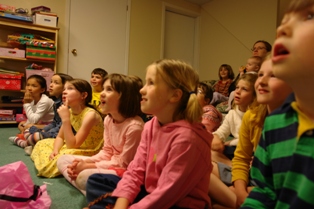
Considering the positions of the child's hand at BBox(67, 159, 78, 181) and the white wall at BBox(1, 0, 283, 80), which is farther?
the white wall at BBox(1, 0, 283, 80)

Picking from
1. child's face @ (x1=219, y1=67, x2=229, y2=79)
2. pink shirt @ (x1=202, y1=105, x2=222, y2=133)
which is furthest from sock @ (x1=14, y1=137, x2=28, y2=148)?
child's face @ (x1=219, y1=67, x2=229, y2=79)

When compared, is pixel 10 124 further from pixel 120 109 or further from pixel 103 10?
pixel 120 109

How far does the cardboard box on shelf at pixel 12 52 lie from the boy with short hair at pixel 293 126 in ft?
10.7

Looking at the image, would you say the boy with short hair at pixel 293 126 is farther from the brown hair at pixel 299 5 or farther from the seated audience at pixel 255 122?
the seated audience at pixel 255 122

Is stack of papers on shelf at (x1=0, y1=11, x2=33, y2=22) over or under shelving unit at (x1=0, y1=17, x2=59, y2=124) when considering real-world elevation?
over

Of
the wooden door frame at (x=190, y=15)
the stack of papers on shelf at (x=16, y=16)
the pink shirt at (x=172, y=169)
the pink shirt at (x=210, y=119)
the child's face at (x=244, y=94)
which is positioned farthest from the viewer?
the wooden door frame at (x=190, y=15)

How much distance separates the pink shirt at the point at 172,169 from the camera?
75 centimetres

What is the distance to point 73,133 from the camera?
1.62 meters

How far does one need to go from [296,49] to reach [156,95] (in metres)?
0.51

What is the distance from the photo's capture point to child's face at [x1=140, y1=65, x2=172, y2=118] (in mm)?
859

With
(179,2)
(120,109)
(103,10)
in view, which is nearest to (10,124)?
(103,10)

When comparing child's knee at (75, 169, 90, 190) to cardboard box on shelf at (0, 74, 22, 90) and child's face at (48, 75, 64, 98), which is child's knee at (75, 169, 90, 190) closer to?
child's face at (48, 75, 64, 98)

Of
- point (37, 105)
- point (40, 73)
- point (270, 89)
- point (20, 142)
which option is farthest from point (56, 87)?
point (270, 89)

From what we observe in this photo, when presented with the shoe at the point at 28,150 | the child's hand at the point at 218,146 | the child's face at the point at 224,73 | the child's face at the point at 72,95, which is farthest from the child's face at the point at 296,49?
the child's face at the point at 224,73
